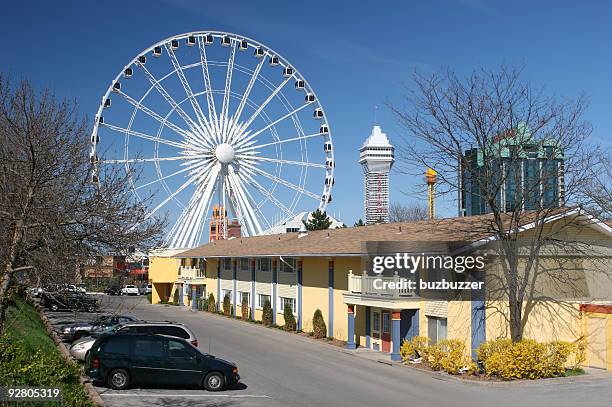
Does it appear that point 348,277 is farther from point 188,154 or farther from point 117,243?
point 188,154

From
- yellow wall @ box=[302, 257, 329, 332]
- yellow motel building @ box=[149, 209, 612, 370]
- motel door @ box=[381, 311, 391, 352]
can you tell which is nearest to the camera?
yellow motel building @ box=[149, 209, 612, 370]

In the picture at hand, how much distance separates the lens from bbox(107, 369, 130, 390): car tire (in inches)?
746

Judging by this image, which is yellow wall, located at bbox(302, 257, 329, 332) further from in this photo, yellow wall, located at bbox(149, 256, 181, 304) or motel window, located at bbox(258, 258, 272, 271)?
yellow wall, located at bbox(149, 256, 181, 304)

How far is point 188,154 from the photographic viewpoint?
50500 millimetres

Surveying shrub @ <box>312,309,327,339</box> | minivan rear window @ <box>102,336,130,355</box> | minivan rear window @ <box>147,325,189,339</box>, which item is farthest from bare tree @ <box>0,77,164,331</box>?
shrub @ <box>312,309,327,339</box>

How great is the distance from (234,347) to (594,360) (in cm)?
1409

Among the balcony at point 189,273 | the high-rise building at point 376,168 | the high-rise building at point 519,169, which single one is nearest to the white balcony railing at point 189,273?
the balcony at point 189,273

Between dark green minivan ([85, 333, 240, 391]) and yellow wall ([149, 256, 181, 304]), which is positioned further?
yellow wall ([149, 256, 181, 304])

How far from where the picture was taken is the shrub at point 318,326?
1320 inches

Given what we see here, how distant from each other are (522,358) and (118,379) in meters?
11.7

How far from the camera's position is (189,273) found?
5775 centimetres

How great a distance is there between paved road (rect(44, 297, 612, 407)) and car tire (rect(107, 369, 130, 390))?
0.91 feet

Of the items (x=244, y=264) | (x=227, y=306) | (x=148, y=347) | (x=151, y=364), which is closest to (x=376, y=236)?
(x=148, y=347)

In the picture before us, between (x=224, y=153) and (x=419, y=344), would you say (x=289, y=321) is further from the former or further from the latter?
(x=224, y=153)
